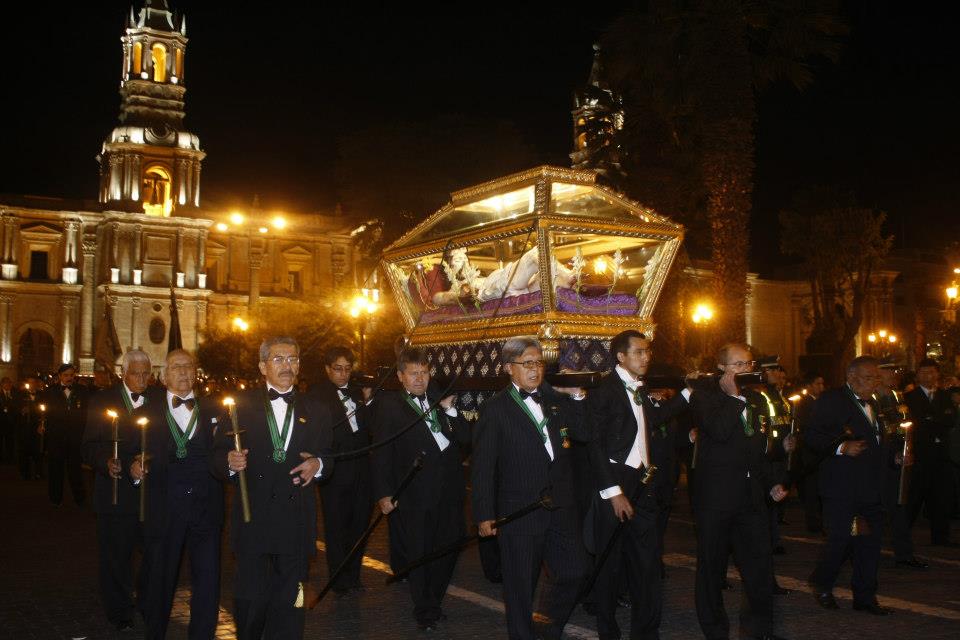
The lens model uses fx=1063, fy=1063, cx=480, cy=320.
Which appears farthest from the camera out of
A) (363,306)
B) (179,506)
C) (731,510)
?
(363,306)

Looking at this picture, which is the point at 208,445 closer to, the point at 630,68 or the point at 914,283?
the point at 630,68

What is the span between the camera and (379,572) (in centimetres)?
1038

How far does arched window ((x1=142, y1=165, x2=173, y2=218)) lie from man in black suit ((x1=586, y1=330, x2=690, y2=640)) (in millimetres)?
60391

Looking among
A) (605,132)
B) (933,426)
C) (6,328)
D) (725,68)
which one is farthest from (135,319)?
(933,426)

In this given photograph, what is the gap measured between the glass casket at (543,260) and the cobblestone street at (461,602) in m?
2.64

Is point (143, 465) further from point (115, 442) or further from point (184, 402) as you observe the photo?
point (115, 442)

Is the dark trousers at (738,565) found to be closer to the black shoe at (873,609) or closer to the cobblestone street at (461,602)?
the cobblestone street at (461,602)

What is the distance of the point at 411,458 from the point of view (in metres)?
8.52

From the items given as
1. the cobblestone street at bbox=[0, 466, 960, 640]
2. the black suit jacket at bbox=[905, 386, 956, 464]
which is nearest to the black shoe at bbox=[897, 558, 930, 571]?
the cobblestone street at bbox=[0, 466, 960, 640]

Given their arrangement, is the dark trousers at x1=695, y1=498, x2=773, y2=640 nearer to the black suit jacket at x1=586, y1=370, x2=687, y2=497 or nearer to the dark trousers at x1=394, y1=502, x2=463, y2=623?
the black suit jacket at x1=586, y1=370, x2=687, y2=497

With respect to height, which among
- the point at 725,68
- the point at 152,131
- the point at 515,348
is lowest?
the point at 515,348

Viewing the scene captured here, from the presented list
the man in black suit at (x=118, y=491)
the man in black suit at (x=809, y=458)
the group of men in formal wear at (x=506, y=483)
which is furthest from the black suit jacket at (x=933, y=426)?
the man in black suit at (x=118, y=491)

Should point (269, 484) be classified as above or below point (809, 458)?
above

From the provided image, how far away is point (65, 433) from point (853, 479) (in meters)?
12.9
